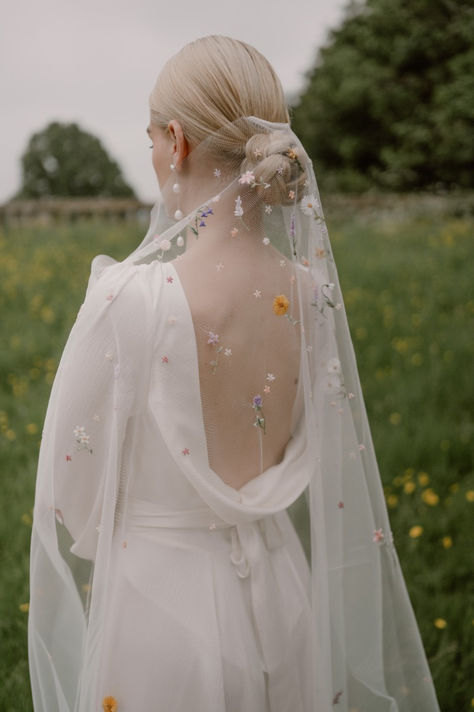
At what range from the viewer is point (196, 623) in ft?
5.00

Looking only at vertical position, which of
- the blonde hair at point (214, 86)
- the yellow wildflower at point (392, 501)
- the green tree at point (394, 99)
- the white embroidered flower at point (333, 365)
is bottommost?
the yellow wildflower at point (392, 501)

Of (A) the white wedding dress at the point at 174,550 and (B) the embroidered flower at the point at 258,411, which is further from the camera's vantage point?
(B) the embroidered flower at the point at 258,411

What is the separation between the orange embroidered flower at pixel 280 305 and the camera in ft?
5.03

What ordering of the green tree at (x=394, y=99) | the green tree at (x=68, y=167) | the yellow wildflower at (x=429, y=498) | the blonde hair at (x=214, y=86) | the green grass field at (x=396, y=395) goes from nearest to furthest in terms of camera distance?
the blonde hair at (x=214, y=86) → the green grass field at (x=396, y=395) → the yellow wildflower at (x=429, y=498) → the green tree at (x=394, y=99) → the green tree at (x=68, y=167)

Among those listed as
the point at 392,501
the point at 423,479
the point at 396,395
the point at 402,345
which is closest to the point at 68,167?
the point at 402,345

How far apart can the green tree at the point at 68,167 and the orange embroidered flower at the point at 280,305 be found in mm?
34530

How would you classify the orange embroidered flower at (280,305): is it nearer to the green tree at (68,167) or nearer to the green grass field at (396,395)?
the green grass field at (396,395)

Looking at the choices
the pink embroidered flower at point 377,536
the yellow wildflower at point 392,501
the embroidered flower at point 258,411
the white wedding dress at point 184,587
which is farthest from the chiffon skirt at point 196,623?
the yellow wildflower at point 392,501

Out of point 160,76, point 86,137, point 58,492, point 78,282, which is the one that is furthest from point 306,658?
point 86,137

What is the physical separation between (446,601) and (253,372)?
202 cm

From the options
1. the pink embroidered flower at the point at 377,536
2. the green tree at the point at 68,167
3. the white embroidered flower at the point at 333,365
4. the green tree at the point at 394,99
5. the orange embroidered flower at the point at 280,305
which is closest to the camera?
the orange embroidered flower at the point at 280,305

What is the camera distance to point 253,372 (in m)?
1.54

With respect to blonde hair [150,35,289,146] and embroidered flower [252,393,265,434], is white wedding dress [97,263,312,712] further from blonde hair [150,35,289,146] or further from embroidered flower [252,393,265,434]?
blonde hair [150,35,289,146]

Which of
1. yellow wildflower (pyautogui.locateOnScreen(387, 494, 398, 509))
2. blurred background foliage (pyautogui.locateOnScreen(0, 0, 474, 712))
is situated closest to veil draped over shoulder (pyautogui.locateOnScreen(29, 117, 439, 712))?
blurred background foliage (pyautogui.locateOnScreen(0, 0, 474, 712))
